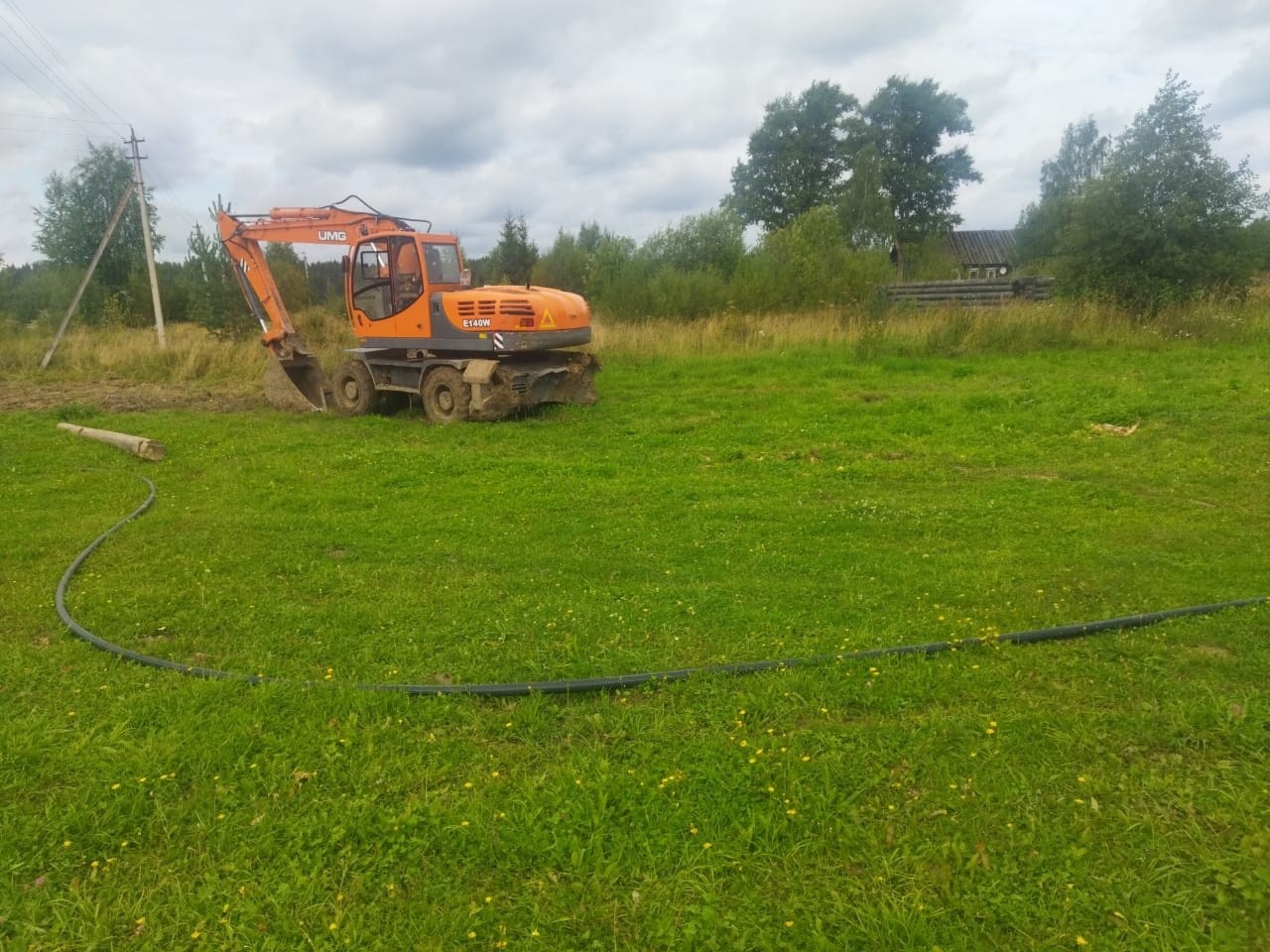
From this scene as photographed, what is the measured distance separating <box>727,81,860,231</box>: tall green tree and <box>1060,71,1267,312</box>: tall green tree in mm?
28410

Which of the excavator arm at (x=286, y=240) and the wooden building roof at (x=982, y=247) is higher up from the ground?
the wooden building roof at (x=982, y=247)

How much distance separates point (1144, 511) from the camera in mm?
6289

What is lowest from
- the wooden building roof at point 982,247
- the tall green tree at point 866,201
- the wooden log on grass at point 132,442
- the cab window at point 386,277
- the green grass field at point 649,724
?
the green grass field at point 649,724

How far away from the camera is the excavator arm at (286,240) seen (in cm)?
1257

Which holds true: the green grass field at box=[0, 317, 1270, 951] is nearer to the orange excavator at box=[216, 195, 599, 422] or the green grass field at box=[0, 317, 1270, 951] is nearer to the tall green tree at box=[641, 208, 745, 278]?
the orange excavator at box=[216, 195, 599, 422]

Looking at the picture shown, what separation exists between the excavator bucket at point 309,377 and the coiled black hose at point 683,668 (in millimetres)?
9674

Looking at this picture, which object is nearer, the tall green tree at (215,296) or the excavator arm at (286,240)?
the excavator arm at (286,240)

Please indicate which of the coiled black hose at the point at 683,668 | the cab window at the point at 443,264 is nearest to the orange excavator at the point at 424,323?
the cab window at the point at 443,264

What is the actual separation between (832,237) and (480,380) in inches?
657

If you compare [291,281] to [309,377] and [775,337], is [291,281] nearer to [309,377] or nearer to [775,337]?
[309,377]

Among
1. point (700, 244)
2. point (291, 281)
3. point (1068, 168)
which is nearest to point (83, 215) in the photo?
point (291, 281)

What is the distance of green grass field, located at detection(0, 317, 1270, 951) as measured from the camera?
259 cm

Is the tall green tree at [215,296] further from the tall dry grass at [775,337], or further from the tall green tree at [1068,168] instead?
the tall green tree at [1068,168]

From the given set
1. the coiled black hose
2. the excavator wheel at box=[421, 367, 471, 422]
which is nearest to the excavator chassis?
the excavator wheel at box=[421, 367, 471, 422]
